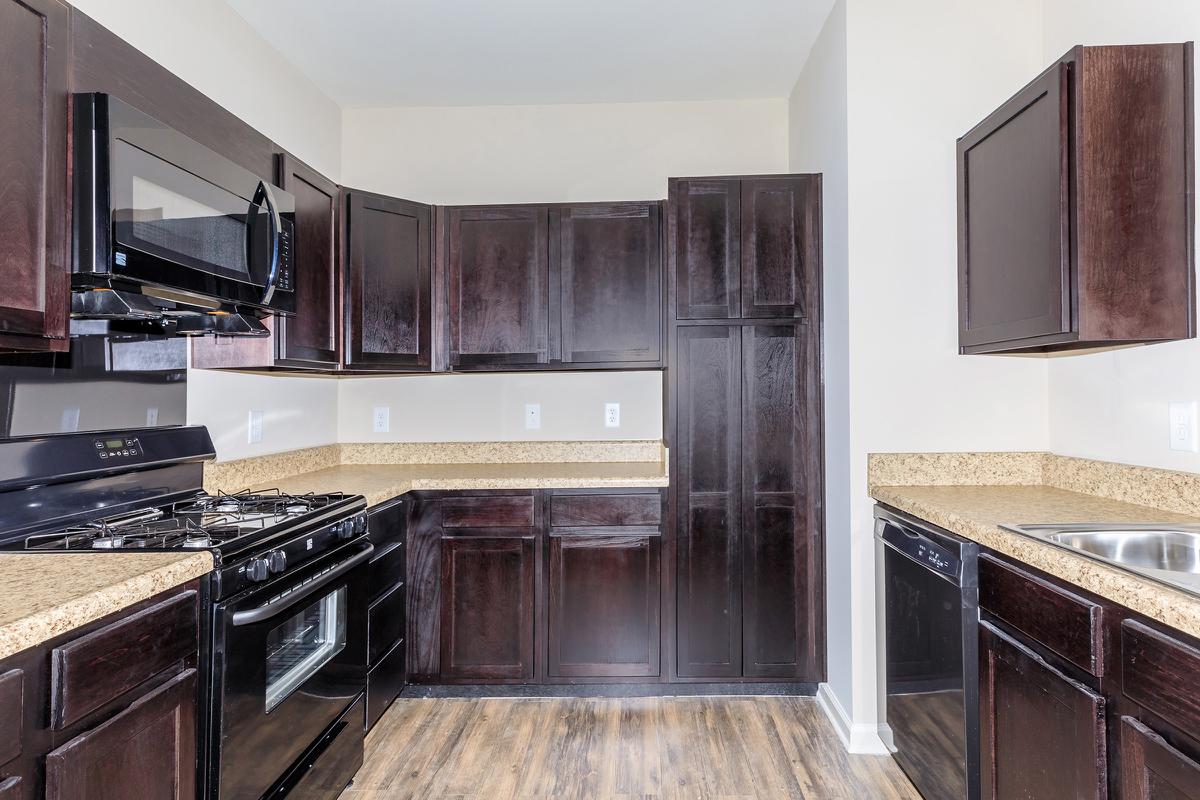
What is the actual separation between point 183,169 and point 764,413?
2.02m

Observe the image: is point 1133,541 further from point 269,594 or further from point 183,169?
point 183,169

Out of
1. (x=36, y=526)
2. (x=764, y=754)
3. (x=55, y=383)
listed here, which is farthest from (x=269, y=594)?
(x=764, y=754)

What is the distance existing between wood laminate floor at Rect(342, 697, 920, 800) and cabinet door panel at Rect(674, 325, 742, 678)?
220 millimetres

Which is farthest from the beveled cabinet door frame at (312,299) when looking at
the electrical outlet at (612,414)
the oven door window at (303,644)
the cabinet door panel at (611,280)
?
the electrical outlet at (612,414)

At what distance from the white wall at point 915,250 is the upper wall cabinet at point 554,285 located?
2.81 ft

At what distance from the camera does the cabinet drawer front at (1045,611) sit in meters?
1.21

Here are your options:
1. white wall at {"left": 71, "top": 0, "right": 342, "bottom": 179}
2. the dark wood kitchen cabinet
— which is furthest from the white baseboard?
white wall at {"left": 71, "top": 0, "right": 342, "bottom": 179}

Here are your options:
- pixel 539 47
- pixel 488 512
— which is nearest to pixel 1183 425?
pixel 488 512

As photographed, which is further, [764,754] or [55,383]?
[764,754]

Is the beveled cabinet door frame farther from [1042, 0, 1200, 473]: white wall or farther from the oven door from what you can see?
[1042, 0, 1200, 473]: white wall

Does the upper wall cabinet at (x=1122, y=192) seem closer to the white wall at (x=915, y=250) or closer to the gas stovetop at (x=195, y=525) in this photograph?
the white wall at (x=915, y=250)

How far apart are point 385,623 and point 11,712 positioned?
1447 mm

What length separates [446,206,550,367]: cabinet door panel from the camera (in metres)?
2.78

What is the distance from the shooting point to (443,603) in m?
2.58
